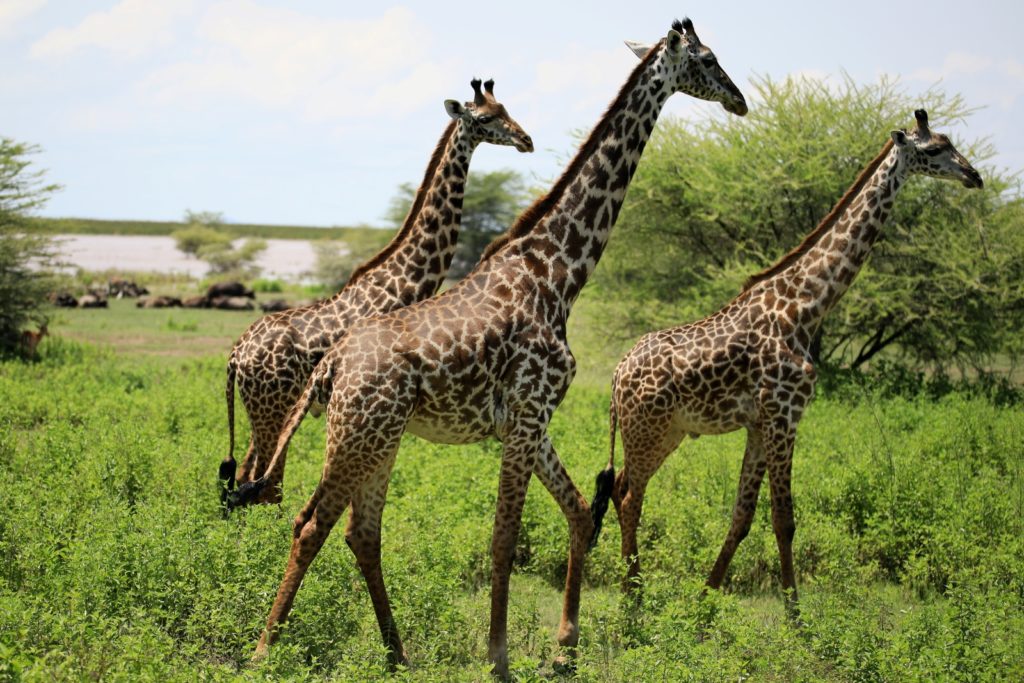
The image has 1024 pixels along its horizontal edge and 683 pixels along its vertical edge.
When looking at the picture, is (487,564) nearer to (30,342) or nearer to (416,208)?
(416,208)

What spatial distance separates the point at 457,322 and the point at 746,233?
13045 mm

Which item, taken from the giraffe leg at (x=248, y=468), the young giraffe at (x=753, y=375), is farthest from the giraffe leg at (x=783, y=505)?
the giraffe leg at (x=248, y=468)

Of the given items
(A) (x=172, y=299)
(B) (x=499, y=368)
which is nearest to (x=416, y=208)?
(B) (x=499, y=368)

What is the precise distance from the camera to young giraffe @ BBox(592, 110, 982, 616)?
7238 millimetres

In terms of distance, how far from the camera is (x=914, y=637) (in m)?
6.03

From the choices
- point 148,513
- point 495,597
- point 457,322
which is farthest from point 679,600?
point 148,513

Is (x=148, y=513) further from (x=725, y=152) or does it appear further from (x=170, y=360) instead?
(x=170, y=360)

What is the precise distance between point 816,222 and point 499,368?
12.6m

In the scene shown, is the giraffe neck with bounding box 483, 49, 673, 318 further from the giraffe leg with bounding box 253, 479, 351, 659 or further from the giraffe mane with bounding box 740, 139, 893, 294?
the giraffe mane with bounding box 740, 139, 893, 294

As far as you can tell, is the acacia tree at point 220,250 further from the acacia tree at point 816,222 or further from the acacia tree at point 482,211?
the acacia tree at point 816,222

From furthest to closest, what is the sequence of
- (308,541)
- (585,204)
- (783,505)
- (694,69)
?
1. (783,505)
2. (694,69)
3. (585,204)
4. (308,541)

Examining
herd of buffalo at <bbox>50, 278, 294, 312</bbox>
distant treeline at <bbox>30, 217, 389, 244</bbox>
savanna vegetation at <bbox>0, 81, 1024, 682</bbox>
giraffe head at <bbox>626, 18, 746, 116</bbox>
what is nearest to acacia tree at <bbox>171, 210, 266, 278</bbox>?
distant treeline at <bbox>30, 217, 389, 244</bbox>

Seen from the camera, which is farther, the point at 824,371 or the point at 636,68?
the point at 824,371

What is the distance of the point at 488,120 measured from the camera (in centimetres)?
742
